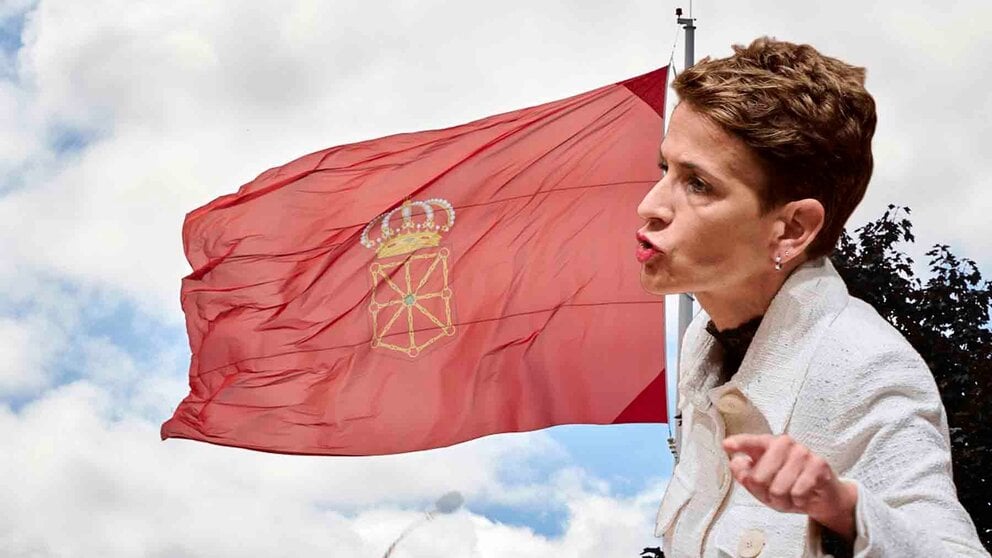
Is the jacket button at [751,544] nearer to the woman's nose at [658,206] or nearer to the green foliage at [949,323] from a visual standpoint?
the woman's nose at [658,206]

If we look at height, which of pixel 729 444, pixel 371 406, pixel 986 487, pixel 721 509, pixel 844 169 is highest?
pixel 844 169

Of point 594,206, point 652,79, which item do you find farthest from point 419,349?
point 652,79

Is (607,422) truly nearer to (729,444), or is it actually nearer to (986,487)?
(986,487)

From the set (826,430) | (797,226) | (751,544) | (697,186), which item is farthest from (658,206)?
(751,544)

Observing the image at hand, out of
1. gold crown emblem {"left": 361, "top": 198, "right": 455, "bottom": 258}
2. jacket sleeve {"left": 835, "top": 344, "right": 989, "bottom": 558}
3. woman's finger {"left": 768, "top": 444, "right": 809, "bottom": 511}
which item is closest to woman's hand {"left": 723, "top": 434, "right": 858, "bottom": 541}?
woman's finger {"left": 768, "top": 444, "right": 809, "bottom": 511}

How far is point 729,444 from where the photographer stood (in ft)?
7.77

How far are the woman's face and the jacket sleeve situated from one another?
33cm

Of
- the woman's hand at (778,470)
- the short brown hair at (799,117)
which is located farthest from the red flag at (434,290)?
the woman's hand at (778,470)

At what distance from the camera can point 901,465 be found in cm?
271

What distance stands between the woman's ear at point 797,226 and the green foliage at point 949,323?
495 inches

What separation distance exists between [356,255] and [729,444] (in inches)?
446

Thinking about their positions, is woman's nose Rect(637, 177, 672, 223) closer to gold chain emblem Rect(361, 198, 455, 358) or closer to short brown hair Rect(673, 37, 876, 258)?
short brown hair Rect(673, 37, 876, 258)

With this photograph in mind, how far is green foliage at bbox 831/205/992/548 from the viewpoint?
14906 mm

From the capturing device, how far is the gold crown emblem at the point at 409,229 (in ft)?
43.4
